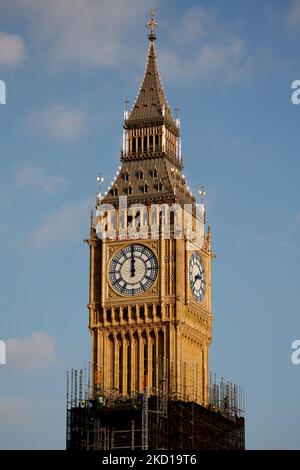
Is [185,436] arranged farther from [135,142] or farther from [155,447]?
[135,142]

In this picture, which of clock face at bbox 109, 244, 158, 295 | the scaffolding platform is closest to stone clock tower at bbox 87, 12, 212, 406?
clock face at bbox 109, 244, 158, 295

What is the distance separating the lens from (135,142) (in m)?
167

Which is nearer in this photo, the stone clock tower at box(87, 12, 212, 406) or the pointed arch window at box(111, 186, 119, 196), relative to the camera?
the stone clock tower at box(87, 12, 212, 406)

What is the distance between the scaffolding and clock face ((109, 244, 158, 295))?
7.19 meters

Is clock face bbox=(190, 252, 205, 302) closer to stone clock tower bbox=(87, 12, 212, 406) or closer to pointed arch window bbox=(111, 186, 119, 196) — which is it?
stone clock tower bbox=(87, 12, 212, 406)

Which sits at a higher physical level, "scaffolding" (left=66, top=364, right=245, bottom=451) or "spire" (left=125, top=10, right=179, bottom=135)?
"spire" (left=125, top=10, right=179, bottom=135)

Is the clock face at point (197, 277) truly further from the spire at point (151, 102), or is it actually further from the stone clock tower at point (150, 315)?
the spire at point (151, 102)

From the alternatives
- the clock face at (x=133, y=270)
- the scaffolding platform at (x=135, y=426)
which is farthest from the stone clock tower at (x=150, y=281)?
the scaffolding platform at (x=135, y=426)

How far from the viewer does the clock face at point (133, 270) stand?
161000 millimetres

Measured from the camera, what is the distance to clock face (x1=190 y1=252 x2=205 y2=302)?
6417 inches

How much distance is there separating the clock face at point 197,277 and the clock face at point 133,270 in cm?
340

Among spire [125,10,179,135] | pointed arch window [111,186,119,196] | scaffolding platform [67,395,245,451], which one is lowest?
scaffolding platform [67,395,245,451]

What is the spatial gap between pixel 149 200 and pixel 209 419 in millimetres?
16686
